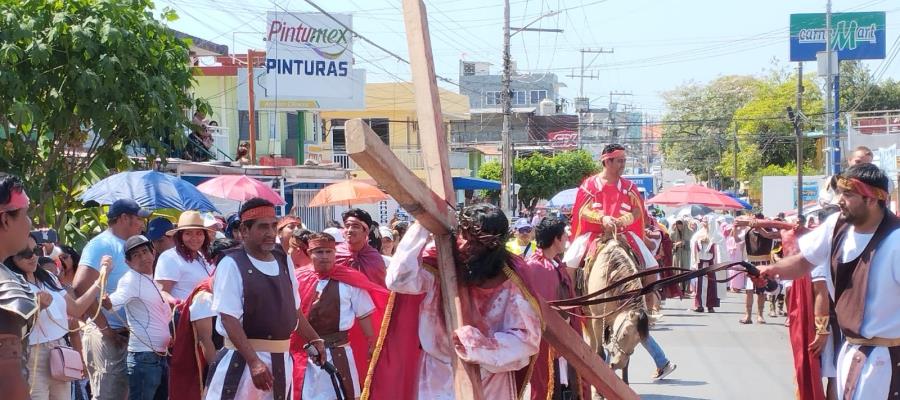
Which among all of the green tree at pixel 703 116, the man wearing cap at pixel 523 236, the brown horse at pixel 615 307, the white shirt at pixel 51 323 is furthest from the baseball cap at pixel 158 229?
the green tree at pixel 703 116

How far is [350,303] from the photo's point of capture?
7980mm

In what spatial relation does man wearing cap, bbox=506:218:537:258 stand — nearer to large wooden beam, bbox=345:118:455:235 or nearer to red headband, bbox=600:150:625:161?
red headband, bbox=600:150:625:161

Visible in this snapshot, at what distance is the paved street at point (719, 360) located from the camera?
12.5m

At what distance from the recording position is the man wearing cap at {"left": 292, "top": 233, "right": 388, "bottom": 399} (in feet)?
25.7

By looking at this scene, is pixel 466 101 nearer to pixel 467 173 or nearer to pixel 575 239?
pixel 467 173

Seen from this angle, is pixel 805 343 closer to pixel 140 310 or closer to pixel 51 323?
pixel 140 310

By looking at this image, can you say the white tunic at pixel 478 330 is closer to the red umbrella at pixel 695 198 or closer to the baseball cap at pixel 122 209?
the baseball cap at pixel 122 209

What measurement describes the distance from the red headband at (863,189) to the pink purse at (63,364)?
13.9 feet

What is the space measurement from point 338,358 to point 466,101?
5090cm

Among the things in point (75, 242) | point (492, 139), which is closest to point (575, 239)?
point (75, 242)

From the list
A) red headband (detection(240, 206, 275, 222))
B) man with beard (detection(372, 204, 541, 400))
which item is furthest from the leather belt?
man with beard (detection(372, 204, 541, 400))

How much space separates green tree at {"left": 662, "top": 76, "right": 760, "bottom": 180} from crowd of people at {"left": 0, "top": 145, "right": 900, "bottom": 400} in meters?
76.1

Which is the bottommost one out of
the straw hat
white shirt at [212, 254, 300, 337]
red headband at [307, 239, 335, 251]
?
white shirt at [212, 254, 300, 337]

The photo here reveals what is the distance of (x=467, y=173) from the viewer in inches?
2494
